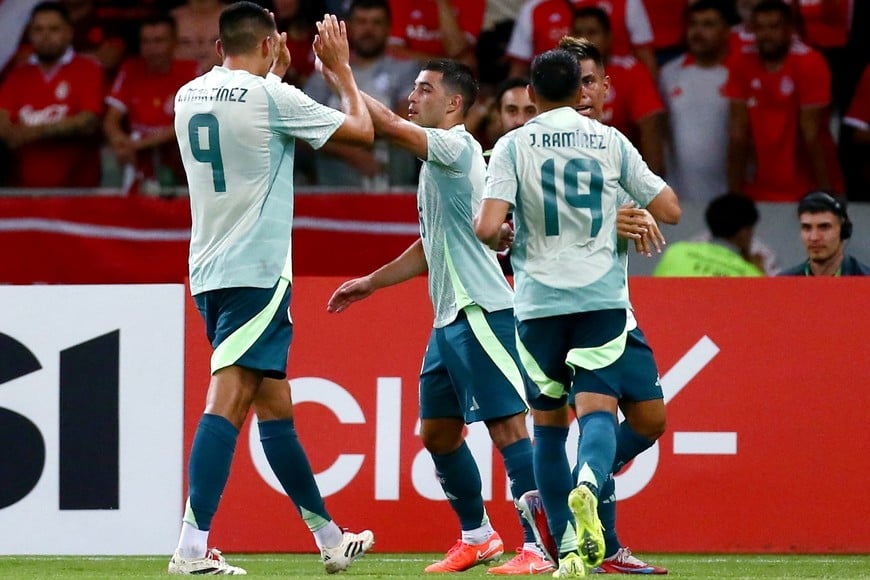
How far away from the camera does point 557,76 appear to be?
5.73 meters

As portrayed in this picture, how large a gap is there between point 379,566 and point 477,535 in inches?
18.2

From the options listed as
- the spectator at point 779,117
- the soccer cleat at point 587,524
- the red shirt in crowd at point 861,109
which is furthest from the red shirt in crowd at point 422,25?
the soccer cleat at point 587,524

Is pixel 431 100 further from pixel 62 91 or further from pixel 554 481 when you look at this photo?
pixel 62 91

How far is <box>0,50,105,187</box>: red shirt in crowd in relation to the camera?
1077cm

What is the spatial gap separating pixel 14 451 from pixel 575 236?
10.4ft

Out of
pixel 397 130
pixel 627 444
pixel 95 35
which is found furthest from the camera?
pixel 95 35

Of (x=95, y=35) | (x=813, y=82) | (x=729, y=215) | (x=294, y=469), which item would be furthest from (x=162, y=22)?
(x=294, y=469)

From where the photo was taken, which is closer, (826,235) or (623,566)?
(623,566)

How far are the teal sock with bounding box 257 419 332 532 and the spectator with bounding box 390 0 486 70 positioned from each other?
5079mm

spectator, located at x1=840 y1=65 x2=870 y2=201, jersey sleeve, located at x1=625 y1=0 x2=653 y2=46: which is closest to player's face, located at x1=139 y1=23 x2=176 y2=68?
jersey sleeve, located at x1=625 y1=0 x2=653 y2=46

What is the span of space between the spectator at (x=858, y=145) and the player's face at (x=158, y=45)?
4575 mm

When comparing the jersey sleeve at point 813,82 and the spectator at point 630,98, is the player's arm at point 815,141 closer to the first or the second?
the jersey sleeve at point 813,82

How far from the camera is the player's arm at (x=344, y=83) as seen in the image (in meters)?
5.89

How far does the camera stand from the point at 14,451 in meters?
7.44
